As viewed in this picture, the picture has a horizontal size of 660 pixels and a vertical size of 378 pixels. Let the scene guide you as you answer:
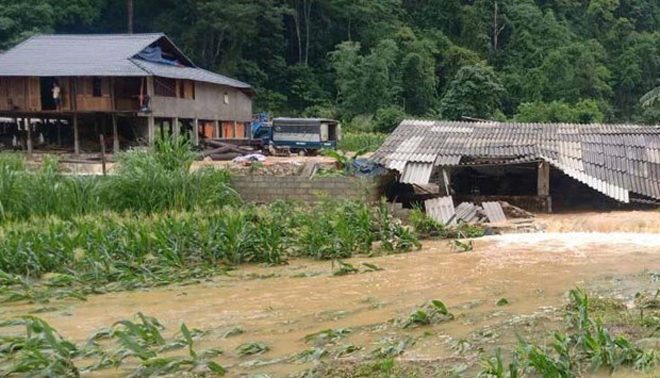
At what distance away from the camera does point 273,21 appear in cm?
4503

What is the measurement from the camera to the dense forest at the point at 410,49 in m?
39.4

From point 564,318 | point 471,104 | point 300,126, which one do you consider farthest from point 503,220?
point 471,104

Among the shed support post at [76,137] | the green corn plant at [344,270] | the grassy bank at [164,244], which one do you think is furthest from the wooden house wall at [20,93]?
the green corn plant at [344,270]

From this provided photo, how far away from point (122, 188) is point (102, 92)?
1338 cm

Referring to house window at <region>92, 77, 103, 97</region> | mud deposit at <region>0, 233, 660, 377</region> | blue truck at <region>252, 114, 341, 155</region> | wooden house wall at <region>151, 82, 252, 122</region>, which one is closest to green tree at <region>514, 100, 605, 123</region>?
blue truck at <region>252, 114, 341, 155</region>

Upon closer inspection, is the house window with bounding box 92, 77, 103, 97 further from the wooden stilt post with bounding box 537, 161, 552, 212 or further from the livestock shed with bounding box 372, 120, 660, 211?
the wooden stilt post with bounding box 537, 161, 552, 212

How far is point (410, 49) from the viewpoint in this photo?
44.4m

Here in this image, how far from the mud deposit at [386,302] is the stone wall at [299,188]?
12.4 ft

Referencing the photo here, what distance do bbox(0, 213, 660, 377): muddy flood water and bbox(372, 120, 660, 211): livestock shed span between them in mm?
4120

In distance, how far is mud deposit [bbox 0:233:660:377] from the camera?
588cm

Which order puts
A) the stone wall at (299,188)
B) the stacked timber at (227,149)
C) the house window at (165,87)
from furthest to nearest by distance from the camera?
the house window at (165,87)
the stacked timber at (227,149)
the stone wall at (299,188)

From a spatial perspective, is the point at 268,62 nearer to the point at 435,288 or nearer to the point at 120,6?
the point at 120,6

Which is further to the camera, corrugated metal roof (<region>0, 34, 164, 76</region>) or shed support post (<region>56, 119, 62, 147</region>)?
shed support post (<region>56, 119, 62, 147</region>)

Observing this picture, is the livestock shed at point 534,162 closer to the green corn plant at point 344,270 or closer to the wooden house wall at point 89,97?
the green corn plant at point 344,270
